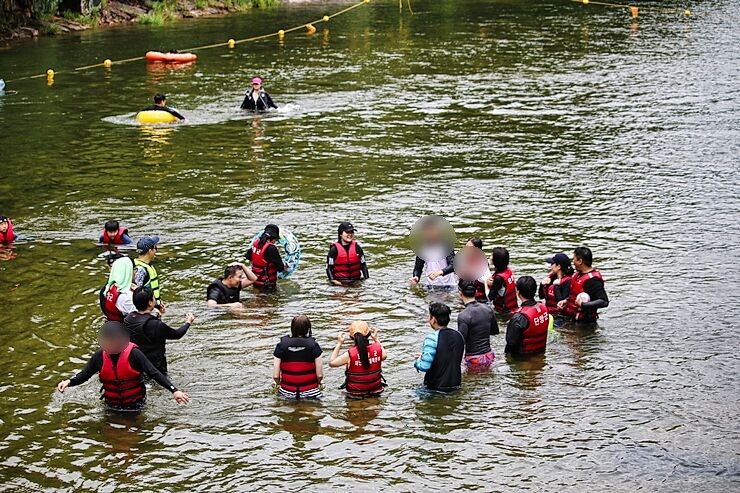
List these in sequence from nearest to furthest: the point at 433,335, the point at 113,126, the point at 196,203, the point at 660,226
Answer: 1. the point at 433,335
2. the point at 660,226
3. the point at 196,203
4. the point at 113,126

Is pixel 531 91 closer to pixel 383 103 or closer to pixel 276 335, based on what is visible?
pixel 383 103

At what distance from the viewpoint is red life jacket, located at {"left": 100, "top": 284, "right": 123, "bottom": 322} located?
646 inches

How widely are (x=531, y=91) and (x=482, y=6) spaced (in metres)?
29.5

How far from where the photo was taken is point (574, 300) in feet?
55.6

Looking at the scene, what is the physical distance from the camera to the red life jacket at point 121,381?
13742mm

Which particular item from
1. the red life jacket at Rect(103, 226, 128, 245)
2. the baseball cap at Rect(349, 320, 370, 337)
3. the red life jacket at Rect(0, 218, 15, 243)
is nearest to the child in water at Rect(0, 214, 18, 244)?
the red life jacket at Rect(0, 218, 15, 243)

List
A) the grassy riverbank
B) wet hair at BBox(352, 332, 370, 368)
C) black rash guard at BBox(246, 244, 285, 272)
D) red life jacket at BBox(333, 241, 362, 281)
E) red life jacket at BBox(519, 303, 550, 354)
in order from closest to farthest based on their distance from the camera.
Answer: wet hair at BBox(352, 332, 370, 368), red life jacket at BBox(519, 303, 550, 354), black rash guard at BBox(246, 244, 285, 272), red life jacket at BBox(333, 241, 362, 281), the grassy riverbank

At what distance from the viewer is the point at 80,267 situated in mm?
20719

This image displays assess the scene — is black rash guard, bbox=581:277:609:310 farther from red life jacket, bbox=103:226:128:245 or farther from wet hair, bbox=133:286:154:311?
red life jacket, bbox=103:226:128:245

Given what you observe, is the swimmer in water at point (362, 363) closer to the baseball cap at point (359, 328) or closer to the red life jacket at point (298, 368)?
the baseball cap at point (359, 328)

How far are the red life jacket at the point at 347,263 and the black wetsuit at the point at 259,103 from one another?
17.1 m

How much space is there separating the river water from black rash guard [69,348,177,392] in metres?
0.75

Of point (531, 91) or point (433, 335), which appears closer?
point (433, 335)

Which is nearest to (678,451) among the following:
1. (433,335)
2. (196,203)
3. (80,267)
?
(433,335)
